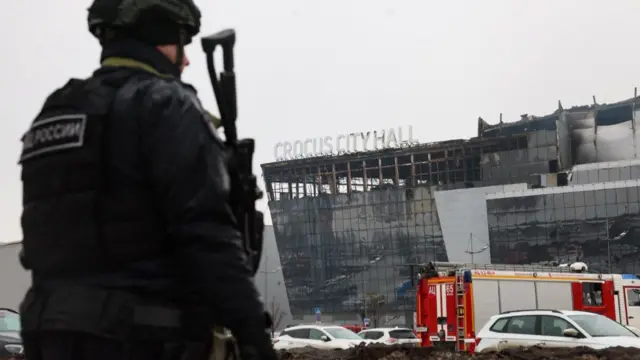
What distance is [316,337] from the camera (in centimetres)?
2572

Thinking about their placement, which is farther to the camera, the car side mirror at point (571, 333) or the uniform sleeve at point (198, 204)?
the car side mirror at point (571, 333)

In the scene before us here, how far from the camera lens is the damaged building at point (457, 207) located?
78.4m

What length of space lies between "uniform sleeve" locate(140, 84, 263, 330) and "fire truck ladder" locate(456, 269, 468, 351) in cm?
2080

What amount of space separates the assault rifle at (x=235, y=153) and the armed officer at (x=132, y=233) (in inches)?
7.3

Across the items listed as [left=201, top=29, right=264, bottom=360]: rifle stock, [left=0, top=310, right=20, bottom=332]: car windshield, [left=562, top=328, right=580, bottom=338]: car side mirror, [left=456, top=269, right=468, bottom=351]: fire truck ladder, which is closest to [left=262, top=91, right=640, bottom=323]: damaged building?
[left=456, top=269, right=468, bottom=351]: fire truck ladder

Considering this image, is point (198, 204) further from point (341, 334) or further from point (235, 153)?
point (341, 334)

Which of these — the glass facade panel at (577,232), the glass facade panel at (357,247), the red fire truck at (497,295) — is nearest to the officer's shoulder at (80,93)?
the red fire truck at (497,295)

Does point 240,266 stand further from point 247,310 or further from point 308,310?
point 308,310

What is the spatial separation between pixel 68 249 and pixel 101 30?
624 mm

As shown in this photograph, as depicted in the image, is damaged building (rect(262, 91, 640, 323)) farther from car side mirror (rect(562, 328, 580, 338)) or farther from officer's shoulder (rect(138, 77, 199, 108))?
officer's shoulder (rect(138, 77, 199, 108))

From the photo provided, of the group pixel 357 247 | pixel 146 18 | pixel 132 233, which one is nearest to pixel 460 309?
pixel 146 18

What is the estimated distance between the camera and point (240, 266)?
219 cm

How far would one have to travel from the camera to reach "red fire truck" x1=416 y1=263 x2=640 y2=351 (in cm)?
2288

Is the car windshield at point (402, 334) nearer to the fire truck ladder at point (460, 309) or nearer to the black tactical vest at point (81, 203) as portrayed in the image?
the fire truck ladder at point (460, 309)
